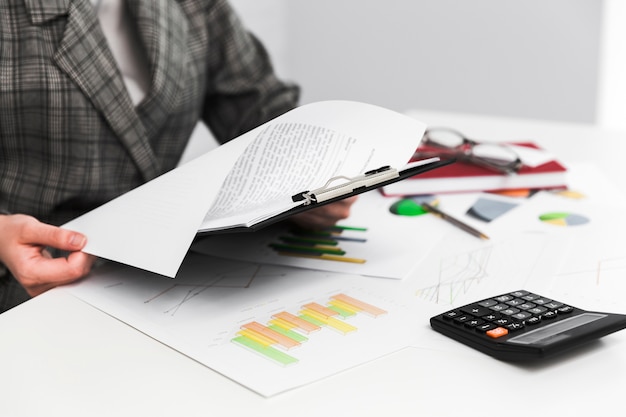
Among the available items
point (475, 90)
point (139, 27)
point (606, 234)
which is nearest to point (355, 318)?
point (606, 234)

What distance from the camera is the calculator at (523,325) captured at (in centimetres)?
50

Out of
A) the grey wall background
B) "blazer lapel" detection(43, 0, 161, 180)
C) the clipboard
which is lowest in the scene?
the grey wall background

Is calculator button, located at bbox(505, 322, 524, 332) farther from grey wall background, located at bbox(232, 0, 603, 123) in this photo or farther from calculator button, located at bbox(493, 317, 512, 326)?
grey wall background, located at bbox(232, 0, 603, 123)

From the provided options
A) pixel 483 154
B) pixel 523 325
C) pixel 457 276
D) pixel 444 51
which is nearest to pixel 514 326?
pixel 523 325

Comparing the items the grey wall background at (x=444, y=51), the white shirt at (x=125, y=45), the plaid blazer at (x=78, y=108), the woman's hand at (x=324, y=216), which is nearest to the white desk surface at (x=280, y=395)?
the woman's hand at (x=324, y=216)

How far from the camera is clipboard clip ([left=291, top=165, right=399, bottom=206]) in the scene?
608 millimetres

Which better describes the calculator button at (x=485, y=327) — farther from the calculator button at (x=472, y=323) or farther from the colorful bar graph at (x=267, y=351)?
the colorful bar graph at (x=267, y=351)

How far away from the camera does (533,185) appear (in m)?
0.96

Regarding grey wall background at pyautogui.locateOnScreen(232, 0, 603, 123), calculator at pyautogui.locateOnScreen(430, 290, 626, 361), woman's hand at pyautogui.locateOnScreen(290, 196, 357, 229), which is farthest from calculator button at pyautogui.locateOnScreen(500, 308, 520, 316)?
grey wall background at pyautogui.locateOnScreen(232, 0, 603, 123)

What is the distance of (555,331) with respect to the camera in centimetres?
52

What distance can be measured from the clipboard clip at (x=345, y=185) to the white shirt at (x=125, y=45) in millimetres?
433

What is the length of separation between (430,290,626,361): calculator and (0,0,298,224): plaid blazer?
0.54 m

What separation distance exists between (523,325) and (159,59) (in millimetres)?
631

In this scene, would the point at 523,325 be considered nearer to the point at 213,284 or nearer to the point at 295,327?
the point at 295,327
